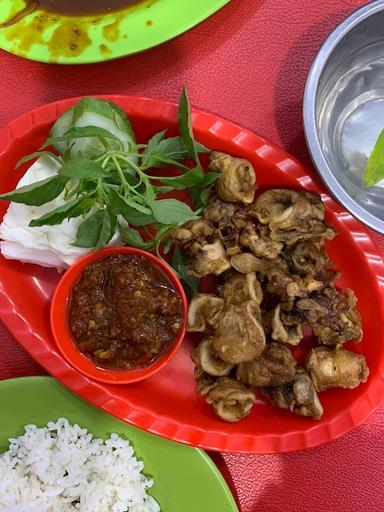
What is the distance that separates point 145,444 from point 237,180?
0.70m

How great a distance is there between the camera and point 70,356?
1.31 meters

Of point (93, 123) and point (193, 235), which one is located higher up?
point (93, 123)

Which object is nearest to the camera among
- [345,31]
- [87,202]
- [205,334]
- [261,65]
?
[87,202]

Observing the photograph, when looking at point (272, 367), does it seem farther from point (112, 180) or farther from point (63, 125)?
point (63, 125)

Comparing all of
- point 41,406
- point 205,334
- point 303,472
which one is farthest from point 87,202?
point 303,472

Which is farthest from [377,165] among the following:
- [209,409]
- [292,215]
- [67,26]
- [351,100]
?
[67,26]

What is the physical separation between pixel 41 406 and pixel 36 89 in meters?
0.80

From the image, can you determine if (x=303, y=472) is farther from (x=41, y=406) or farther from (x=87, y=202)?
(x=87, y=202)

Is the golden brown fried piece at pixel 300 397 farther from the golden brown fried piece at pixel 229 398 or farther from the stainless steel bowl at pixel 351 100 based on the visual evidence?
the stainless steel bowl at pixel 351 100

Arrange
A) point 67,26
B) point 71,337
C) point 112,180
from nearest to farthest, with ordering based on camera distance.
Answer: point 112,180 → point 71,337 → point 67,26

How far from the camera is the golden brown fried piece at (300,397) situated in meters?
1.32

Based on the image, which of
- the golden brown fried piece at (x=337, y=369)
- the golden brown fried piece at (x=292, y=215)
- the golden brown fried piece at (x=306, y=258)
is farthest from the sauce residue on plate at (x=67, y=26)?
the golden brown fried piece at (x=337, y=369)

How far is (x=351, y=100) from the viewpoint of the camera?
1.50 m

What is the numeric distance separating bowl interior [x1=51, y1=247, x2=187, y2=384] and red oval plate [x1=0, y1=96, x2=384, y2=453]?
49mm
